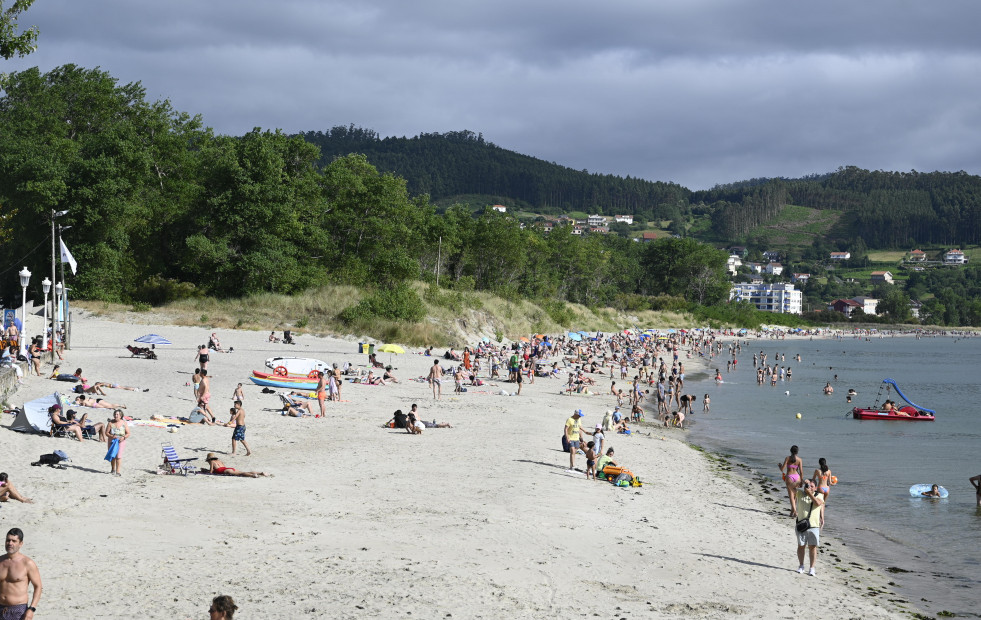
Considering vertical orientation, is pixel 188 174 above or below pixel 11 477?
above

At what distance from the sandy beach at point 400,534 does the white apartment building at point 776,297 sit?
536 feet

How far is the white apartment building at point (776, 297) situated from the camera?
6810 inches

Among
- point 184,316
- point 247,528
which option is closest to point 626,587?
point 247,528

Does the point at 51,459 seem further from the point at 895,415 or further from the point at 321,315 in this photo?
the point at 321,315

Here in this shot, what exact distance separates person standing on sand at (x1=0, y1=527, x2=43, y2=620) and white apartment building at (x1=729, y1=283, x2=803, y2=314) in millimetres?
173322

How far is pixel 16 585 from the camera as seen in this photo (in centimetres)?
607

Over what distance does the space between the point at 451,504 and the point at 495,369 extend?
21.9 m

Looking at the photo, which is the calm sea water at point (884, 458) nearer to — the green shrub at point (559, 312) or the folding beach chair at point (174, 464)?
the folding beach chair at point (174, 464)

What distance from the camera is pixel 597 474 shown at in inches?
603

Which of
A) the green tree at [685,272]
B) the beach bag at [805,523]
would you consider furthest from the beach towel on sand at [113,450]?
the green tree at [685,272]

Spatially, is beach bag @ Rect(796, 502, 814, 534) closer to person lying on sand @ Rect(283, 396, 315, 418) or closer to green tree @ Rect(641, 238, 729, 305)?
person lying on sand @ Rect(283, 396, 315, 418)

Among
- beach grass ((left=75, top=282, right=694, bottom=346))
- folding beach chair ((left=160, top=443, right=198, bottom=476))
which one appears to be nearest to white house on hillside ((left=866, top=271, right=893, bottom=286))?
beach grass ((left=75, top=282, right=694, bottom=346))

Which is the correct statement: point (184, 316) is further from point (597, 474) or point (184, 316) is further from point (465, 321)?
point (597, 474)

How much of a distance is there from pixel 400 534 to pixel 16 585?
501cm
